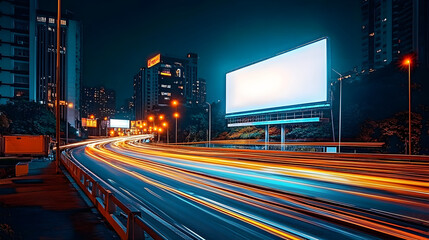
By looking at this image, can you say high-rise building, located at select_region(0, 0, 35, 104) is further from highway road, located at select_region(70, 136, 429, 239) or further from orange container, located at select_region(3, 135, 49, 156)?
highway road, located at select_region(70, 136, 429, 239)

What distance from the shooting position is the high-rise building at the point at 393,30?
86.1m

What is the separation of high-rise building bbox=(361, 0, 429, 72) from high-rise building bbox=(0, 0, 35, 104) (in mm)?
90934

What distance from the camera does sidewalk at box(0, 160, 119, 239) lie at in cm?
745

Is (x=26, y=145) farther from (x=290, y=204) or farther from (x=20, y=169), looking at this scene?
(x=290, y=204)

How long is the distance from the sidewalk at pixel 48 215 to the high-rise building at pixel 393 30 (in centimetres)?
8313

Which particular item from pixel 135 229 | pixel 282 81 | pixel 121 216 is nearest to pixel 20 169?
pixel 121 216

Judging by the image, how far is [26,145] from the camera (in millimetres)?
35062

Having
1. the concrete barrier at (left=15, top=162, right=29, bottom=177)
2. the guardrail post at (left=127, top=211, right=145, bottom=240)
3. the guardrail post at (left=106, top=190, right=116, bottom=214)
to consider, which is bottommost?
the concrete barrier at (left=15, top=162, right=29, bottom=177)

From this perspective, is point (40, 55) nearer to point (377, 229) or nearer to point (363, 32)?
point (363, 32)

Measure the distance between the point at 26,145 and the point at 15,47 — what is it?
70.1 m

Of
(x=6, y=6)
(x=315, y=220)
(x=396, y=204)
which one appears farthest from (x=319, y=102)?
(x=6, y=6)

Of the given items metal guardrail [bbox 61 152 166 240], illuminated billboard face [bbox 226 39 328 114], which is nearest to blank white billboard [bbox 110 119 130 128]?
illuminated billboard face [bbox 226 39 328 114]

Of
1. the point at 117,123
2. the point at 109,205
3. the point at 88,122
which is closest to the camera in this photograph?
the point at 109,205

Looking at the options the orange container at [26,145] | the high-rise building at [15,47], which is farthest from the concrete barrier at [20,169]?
the high-rise building at [15,47]
